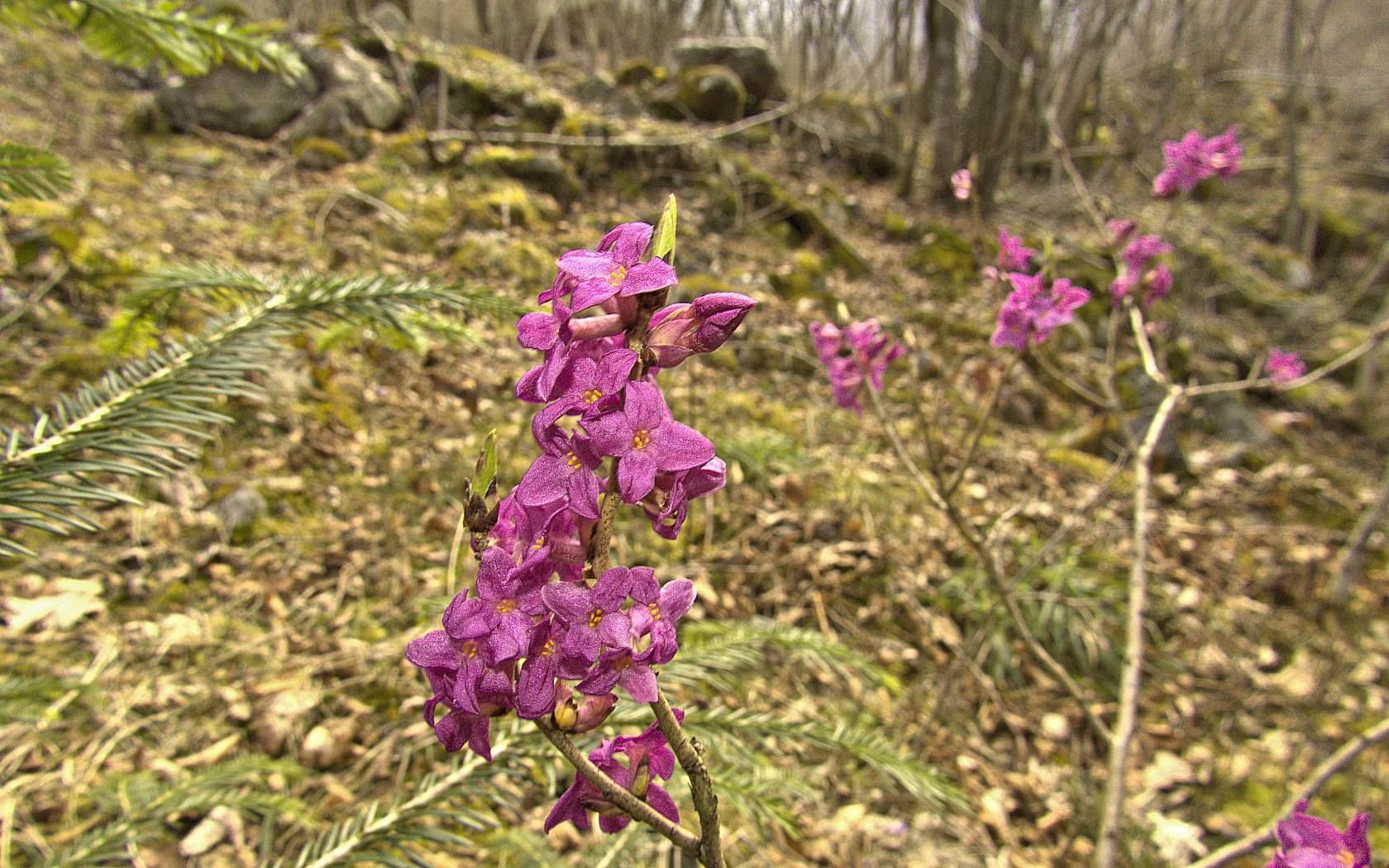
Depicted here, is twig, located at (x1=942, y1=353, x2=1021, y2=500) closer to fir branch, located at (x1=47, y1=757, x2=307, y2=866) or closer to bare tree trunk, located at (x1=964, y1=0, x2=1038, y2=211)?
fir branch, located at (x1=47, y1=757, x2=307, y2=866)

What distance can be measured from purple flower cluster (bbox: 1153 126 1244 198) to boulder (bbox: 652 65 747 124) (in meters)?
7.24

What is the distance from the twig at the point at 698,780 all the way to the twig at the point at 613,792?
0.02 m

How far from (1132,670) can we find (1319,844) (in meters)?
1.24

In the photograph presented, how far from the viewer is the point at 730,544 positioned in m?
3.65

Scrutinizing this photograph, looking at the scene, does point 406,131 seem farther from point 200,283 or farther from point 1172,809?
point 1172,809

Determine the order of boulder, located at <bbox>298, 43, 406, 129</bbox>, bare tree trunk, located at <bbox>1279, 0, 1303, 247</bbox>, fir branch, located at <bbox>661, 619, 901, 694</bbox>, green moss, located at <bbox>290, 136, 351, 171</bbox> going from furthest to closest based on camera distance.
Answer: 1. bare tree trunk, located at <bbox>1279, 0, 1303, 247</bbox>
2. boulder, located at <bbox>298, 43, 406, 129</bbox>
3. green moss, located at <bbox>290, 136, 351, 171</bbox>
4. fir branch, located at <bbox>661, 619, 901, 694</bbox>

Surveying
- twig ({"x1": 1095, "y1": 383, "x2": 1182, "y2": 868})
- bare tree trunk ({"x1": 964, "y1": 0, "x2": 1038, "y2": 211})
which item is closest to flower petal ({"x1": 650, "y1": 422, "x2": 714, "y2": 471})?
twig ({"x1": 1095, "y1": 383, "x2": 1182, "y2": 868})

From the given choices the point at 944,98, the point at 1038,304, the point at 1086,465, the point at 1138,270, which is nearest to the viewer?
the point at 1038,304

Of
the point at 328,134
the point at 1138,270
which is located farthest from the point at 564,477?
the point at 328,134

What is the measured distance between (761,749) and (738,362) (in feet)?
10.9

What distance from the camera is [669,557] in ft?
10.9

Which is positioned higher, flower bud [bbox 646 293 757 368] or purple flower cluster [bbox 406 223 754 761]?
flower bud [bbox 646 293 757 368]

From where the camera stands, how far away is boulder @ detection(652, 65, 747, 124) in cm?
921

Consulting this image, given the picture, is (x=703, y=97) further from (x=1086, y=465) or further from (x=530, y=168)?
(x=1086, y=465)
